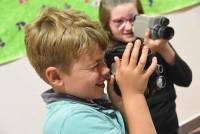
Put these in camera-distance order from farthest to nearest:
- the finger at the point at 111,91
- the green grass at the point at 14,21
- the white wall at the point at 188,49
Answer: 1. the white wall at the point at 188,49
2. the green grass at the point at 14,21
3. the finger at the point at 111,91

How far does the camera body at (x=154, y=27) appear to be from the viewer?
0.85 meters

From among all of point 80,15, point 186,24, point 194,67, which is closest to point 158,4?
point 186,24

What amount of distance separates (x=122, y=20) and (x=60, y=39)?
16.7 inches

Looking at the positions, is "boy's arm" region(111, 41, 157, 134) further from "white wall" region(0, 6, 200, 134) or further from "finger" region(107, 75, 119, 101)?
"white wall" region(0, 6, 200, 134)

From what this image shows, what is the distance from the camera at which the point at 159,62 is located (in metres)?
1.04

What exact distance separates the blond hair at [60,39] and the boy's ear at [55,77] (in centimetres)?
1

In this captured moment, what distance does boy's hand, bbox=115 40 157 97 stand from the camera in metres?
0.69

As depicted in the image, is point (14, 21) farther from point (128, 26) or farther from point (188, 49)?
point (188, 49)

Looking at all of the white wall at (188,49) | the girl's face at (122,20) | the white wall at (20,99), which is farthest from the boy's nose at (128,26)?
the white wall at (188,49)

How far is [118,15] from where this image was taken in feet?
3.52

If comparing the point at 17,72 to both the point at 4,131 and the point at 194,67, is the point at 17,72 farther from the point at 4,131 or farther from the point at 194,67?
the point at 194,67

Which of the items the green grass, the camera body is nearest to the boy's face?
the camera body

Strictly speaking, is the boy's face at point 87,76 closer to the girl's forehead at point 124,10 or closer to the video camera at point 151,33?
the video camera at point 151,33

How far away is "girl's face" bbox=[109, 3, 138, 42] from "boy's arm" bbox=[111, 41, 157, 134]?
368mm
